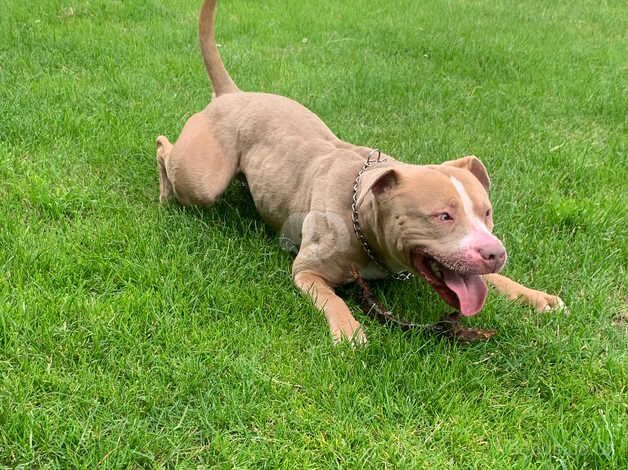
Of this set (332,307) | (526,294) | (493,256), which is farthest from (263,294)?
(526,294)

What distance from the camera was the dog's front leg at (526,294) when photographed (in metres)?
2.95

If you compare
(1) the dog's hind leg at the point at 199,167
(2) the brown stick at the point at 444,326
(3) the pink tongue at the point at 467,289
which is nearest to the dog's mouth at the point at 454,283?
(3) the pink tongue at the point at 467,289

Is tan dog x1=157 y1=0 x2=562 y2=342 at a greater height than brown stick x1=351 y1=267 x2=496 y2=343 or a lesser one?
greater

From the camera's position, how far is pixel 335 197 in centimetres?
313

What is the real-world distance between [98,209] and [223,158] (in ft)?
2.54

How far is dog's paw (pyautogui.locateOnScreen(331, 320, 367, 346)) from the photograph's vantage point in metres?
2.63

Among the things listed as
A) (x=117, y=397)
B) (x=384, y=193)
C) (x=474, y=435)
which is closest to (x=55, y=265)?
(x=117, y=397)

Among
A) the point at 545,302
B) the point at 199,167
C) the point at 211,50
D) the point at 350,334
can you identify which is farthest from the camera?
the point at 211,50

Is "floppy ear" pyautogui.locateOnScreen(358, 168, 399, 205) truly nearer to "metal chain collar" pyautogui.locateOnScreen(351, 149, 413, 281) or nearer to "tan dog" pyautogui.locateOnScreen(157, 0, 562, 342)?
"tan dog" pyautogui.locateOnScreen(157, 0, 562, 342)

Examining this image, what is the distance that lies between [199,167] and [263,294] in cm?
98

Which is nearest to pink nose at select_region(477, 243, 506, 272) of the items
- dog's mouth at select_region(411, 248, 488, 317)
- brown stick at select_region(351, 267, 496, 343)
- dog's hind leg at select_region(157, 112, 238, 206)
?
dog's mouth at select_region(411, 248, 488, 317)

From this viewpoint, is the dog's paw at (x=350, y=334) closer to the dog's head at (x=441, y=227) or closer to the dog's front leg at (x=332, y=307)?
the dog's front leg at (x=332, y=307)

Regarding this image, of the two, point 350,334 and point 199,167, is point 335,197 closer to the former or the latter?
point 350,334

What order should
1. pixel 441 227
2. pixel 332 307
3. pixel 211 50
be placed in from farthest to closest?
pixel 211 50, pixel 332 307, pixel 441 227
